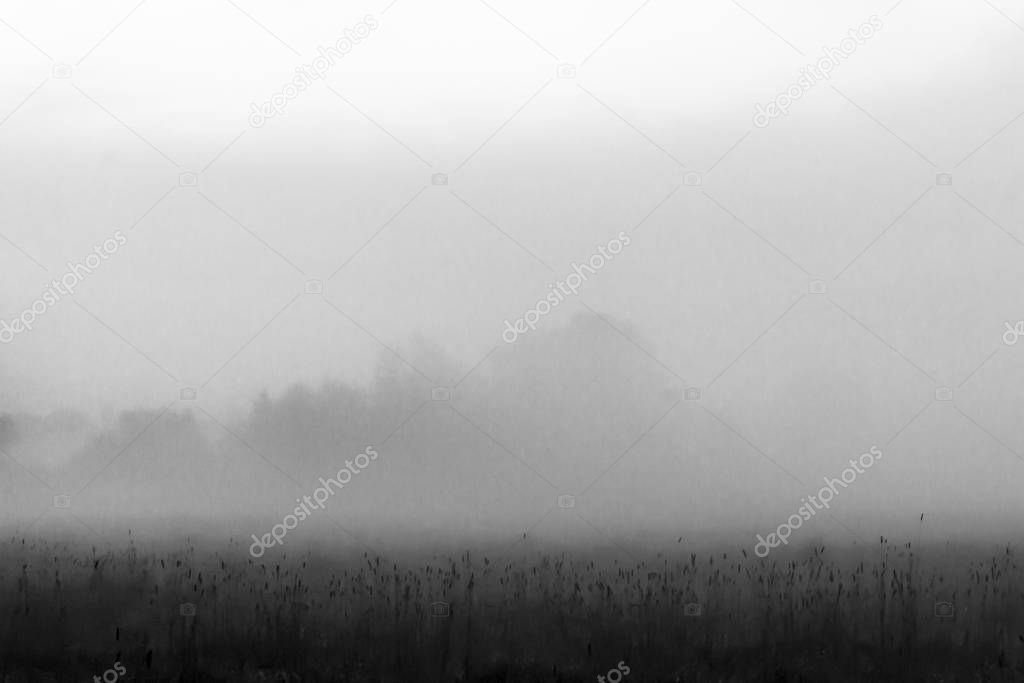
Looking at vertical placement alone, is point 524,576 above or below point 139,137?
below

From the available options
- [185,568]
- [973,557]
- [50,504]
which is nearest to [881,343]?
[973,557]

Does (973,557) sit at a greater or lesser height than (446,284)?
lesser

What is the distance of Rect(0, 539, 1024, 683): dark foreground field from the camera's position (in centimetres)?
720

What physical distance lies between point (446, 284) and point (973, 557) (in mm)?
4779

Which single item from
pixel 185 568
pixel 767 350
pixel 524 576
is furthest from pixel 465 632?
pixel 767 350

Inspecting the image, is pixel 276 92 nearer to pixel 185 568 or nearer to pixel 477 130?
pixel 477 130

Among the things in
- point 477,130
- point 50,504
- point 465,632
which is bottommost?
point 465,632

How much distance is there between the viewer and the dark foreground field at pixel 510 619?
7.20 m

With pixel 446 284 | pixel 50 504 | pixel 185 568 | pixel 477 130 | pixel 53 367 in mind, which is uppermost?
pixel 477 130

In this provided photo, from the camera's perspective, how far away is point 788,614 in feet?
24.0

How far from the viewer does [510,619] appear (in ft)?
23.7

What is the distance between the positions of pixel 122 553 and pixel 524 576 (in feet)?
10.6

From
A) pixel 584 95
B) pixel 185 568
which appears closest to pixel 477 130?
pixel 584 95

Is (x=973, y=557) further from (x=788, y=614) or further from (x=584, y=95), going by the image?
(x=584, y=95)
